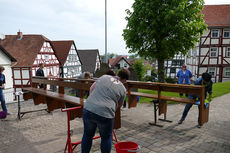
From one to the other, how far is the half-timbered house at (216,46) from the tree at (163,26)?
16.7 metres

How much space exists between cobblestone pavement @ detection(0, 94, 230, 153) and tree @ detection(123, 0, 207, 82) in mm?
5677

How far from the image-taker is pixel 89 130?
3061 mm

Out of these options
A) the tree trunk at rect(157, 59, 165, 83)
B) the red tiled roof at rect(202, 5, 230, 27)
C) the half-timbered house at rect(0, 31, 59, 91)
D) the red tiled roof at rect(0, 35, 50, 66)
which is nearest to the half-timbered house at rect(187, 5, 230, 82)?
the red tiled roof at rect(202, 5, 230, 27)

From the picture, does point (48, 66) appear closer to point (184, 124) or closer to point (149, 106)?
point (149, 106)

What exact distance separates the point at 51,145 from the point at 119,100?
104 inches

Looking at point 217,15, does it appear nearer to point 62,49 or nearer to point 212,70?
point 212,70

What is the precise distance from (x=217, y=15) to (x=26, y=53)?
28.6m

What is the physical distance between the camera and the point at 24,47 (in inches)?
1019

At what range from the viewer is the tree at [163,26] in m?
11.4

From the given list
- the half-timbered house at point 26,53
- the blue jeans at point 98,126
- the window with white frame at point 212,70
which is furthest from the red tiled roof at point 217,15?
the blue jeans at point 98,126

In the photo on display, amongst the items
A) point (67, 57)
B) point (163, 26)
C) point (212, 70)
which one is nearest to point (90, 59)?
point (67, 57)

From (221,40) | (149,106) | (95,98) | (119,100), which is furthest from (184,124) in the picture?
(221,40)

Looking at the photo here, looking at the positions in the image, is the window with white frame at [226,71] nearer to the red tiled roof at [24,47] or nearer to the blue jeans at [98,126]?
the red tiled roof at [24,47]

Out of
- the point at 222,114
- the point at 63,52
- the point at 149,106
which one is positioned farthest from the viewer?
the point at 63,52
